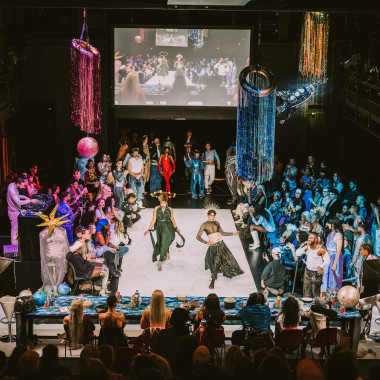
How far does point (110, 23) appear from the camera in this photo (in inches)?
623

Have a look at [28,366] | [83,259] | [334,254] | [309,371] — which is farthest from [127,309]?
[309,371]

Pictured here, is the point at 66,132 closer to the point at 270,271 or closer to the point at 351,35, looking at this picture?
the point at 351,35

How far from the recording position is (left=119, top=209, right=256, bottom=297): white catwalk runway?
9453 mm

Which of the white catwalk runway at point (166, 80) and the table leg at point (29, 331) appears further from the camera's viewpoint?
the white catwalk runway at point (166, 80)

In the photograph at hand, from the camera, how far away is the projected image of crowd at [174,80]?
14.9 meters

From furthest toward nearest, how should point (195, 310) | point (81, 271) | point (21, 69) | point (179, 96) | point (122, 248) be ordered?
1. point (21, 69)
2. point (179, 96)
3. point (122, 248)
4. point (81, 271)
5. point (195, 310)

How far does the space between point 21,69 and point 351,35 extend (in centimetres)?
825

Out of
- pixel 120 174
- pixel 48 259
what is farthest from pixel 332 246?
pixel 120 174

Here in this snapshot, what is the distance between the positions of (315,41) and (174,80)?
3.41 meters

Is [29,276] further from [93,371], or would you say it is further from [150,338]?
[93,371]

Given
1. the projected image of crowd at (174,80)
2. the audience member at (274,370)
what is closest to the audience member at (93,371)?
the audience member at (274,370)

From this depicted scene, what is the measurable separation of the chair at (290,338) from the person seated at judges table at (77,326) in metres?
2.03

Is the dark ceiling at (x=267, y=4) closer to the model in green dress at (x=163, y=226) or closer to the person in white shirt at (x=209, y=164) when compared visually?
the model in green dress at (x=163, y=226)

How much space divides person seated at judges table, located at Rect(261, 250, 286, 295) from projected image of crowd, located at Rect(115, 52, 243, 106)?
6867 mm
